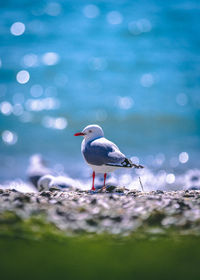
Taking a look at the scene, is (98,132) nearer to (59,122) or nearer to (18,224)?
(18,224)

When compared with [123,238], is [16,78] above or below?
above

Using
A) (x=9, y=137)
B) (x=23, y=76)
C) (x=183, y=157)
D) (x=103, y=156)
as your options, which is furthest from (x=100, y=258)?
(x=23, y=76)

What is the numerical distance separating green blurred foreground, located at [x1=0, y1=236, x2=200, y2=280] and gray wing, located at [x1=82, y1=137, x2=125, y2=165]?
1.96 metres

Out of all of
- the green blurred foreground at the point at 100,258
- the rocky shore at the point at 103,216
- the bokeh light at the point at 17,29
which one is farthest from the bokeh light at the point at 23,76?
the green blurred foreground at the point at 100,258

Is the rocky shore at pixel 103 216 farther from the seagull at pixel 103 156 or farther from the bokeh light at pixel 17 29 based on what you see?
the bokeh light at pixel 17 29

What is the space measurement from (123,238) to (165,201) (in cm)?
87

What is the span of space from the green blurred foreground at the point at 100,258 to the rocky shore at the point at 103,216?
0.17m

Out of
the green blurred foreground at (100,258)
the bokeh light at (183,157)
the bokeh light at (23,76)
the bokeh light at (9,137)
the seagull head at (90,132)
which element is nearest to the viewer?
the green blurred foreground at (100,258)

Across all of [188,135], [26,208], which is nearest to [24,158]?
[188,135]

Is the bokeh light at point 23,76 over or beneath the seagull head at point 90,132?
over

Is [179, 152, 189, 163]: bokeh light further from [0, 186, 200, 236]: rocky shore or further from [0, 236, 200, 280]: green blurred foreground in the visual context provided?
[0, 236, 200, 280]: green blurred foreground

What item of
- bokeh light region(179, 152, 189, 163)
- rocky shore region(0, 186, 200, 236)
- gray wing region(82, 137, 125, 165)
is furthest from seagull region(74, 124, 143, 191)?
bokeh light region(179, 152, 189, 163)

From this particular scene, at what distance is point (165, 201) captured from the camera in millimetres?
4188

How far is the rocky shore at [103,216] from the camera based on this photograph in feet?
11.8
